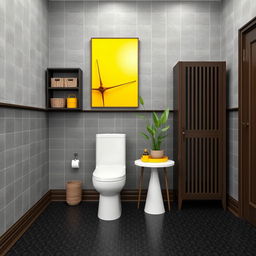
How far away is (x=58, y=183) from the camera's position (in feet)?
10.0

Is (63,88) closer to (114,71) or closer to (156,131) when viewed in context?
(114,71)

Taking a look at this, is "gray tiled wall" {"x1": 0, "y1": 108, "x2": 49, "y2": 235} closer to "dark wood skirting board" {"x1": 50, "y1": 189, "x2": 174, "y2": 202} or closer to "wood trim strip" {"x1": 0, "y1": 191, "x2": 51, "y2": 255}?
"wood trim strip" {"x1": 0, "y1": 191, "x2": 51, "y2": 255}

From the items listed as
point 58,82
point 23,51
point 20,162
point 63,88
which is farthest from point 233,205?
point 23,51

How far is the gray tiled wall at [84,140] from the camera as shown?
304 cm

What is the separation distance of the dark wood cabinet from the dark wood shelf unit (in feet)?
3.93

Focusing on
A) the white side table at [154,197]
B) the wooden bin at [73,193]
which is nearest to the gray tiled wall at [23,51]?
the wooden bin at [73,193]

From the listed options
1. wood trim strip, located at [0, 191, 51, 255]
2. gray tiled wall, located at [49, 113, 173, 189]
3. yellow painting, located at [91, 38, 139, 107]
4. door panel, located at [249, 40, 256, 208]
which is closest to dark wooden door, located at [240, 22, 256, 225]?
door panel, located at [249, 40, 256, 208]

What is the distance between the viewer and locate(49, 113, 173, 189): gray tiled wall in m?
3.04

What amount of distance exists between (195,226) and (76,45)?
2543mm

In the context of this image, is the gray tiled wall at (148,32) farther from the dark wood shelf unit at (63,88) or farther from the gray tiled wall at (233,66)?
the gray tiled wall at (233,66)

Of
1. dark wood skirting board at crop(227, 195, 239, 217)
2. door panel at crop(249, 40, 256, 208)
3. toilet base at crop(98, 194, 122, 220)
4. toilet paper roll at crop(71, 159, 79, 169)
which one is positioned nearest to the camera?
door panel at crop(249, 40, 256, 208)

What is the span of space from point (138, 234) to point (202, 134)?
51.2 inches

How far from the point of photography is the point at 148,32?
3.03 metres

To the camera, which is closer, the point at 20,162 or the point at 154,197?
the point at 20,162
